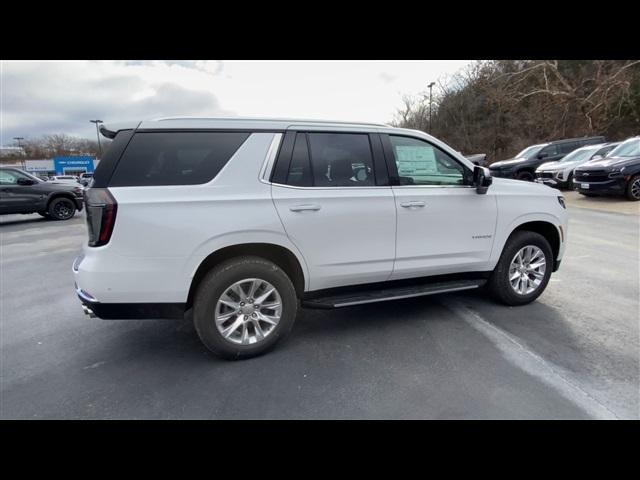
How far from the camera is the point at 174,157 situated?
2.78 metres

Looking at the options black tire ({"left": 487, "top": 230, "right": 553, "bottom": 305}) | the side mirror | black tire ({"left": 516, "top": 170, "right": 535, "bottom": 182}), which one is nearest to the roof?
the side mirror

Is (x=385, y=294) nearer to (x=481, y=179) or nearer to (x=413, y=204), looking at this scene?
A: (x=413, y=204)

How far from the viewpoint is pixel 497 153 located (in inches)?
1318

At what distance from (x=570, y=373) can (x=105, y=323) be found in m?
4.41

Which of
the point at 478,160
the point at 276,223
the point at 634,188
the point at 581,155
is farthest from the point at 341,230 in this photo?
the point at 581,155

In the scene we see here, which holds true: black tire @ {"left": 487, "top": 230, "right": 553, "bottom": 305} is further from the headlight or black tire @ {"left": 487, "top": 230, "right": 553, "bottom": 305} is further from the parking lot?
the headlight

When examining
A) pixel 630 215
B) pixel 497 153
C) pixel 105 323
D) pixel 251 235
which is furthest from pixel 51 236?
pixel 497 153

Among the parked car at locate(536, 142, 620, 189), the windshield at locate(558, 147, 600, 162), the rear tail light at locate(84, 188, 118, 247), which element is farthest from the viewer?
the windshield at locate(558, 147, 600, 162)

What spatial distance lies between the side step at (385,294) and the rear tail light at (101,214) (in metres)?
1.68

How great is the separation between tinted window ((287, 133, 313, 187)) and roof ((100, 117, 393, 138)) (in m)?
0.17

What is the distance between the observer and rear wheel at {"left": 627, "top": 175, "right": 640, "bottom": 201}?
10500mm

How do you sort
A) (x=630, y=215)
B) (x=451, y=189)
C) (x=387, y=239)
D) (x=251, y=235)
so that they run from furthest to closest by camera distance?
(x=630, y=215), (x=451, y=189), (x=387, y=239), (x=251, y=235)

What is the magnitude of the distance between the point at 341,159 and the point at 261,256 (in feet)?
3.83
